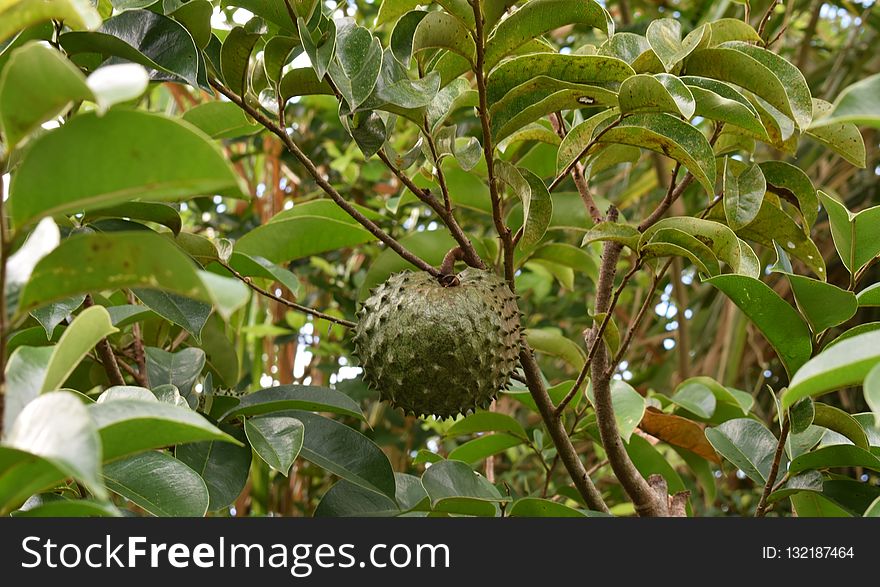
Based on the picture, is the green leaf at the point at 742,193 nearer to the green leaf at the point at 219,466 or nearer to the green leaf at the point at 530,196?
the green leaf at the point at 530,196

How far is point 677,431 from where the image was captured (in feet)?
4.79

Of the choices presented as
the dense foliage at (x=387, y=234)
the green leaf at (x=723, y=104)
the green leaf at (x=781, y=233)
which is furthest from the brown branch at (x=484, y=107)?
the green leaf at (x=781, y=233)

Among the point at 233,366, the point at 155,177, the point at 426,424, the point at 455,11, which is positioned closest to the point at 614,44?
the point at 455,11

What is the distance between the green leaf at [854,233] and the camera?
97 centimetres

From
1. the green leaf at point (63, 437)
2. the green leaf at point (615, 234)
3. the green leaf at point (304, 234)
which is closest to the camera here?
the green leaf at point (63, 437)

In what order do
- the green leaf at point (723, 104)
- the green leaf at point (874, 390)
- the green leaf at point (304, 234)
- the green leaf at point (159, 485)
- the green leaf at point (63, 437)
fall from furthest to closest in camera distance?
the green leaf at point (304, 234)
the green leaf at point (723, 104)
the green leaf at point (159, 485)
the green leaf at point (874, 390)
the green leaf at point (63, 437)

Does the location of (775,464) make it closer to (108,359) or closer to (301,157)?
(301,157)

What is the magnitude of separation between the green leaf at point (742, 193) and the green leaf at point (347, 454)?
0.50 meters

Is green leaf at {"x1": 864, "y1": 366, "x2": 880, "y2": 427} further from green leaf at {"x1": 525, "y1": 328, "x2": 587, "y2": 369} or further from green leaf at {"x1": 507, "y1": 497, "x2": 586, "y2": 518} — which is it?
green leaf at {"x1": 525, "y1": 328, "x2": 587, "y2": 369}

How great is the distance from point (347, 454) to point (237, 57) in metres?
0.49
